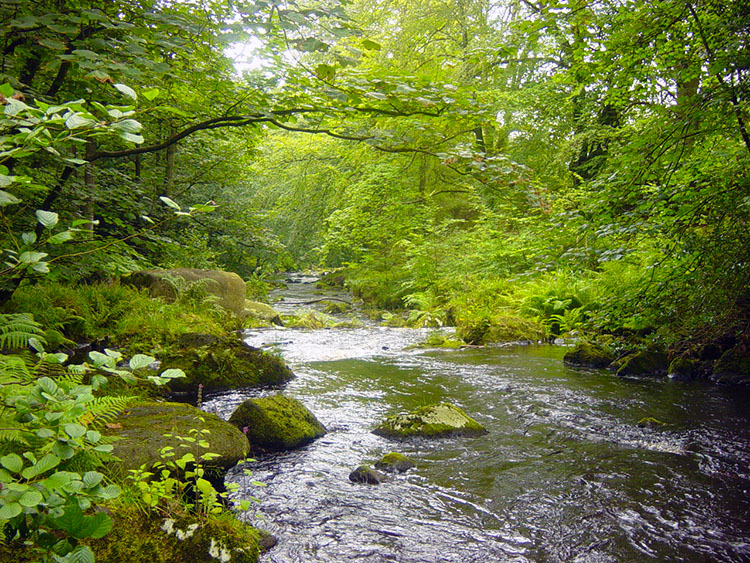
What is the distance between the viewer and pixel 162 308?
→ 9.13 meters

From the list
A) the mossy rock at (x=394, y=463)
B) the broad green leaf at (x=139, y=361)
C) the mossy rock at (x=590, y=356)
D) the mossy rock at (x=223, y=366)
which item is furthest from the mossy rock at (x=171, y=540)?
the mossy rock at (x=590, y=356)

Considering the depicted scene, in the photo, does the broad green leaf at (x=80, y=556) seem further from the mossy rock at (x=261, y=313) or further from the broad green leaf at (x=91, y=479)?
the mossy rock at (x=261, y=313)

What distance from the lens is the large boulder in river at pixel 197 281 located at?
1038 cm

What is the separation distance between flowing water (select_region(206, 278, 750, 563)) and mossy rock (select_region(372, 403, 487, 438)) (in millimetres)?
138

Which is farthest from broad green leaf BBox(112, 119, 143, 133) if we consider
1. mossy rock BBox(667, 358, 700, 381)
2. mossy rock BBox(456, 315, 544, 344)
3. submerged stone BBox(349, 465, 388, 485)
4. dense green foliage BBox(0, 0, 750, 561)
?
mossy rock BBox(456, 315, 544, 344)

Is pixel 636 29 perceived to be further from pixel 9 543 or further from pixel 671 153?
pixel 9 543

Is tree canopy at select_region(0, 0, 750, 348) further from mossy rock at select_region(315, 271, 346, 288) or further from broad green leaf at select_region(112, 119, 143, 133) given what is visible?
mossy rock at select_region(315, 271, 346, 288)

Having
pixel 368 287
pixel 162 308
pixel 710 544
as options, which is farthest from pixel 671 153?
pixel 368 287

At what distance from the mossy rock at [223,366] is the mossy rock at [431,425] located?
2539 mm

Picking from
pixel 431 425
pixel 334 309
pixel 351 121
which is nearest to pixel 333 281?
pixel 334 309

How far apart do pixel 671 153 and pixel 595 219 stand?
938mm

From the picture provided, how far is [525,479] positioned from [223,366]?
4.55 meters

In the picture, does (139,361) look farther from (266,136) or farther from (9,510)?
(266,136)

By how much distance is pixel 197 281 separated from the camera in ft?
36.2
